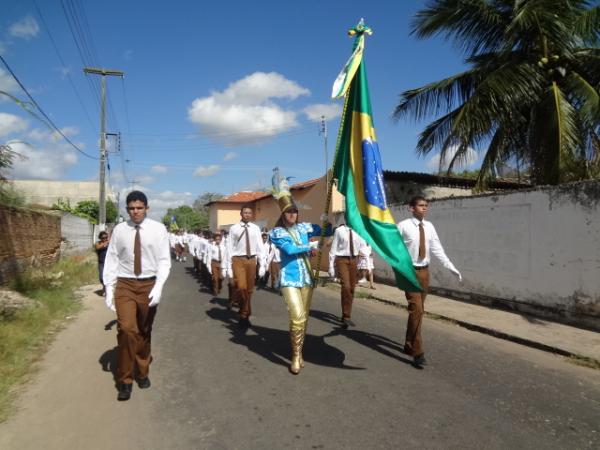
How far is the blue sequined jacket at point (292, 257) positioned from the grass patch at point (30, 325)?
114 inches

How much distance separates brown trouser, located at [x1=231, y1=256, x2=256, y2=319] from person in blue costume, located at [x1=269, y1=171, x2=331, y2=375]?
2.36 m

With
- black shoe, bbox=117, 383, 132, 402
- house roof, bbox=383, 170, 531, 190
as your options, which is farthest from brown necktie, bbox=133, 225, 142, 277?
house roof, bbox=383, 170, 531, 190

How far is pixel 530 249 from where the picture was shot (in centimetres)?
835

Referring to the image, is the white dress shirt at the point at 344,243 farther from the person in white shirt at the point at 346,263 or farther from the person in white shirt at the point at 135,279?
the person in white shirt at the point at 135,279

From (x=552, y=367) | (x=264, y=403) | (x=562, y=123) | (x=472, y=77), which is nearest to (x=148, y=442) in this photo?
(x=264, y=403)

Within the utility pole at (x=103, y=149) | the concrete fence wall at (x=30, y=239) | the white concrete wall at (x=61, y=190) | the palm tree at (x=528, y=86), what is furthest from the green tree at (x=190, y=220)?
the palm tree at (x=528, y=86)

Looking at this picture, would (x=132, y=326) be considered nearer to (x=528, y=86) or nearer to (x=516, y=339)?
(x=516, y=339)

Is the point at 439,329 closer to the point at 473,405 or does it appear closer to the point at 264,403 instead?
the point at 473,405

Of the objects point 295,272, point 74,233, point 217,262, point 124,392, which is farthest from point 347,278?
point 74,233

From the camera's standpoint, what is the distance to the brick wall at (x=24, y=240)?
1018 centimetres

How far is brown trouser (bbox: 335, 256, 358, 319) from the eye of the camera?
7.23 m

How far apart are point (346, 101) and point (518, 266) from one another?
560cm

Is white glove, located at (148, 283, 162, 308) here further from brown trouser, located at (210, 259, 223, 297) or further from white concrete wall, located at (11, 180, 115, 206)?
white concrete wall, located at (11, 180, 115, 206)

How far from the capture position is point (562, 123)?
30.1 ft
